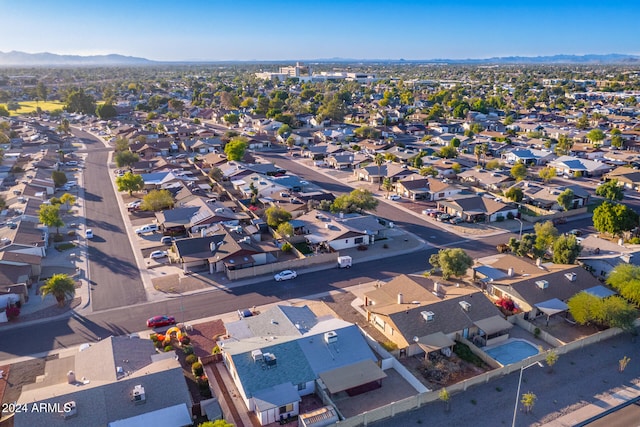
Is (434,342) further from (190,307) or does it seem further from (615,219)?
(615,219)

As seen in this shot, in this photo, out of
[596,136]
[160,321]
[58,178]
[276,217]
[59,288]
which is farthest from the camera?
[596,136]

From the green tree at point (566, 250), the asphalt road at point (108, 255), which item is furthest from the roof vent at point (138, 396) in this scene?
the green tree at point (566, 250)

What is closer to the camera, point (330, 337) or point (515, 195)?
point (330, 337)

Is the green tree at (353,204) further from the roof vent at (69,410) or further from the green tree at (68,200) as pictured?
the roof vent at (69,410)

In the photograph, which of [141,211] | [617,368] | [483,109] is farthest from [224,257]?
[483,109]

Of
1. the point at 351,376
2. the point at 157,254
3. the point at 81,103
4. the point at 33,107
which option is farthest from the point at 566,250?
the point at 33,107

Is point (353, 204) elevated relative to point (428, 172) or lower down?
lower down

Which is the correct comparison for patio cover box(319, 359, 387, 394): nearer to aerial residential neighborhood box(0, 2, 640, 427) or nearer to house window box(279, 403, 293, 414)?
aerial residential neighborhood box(0, 2, 640, 427)
